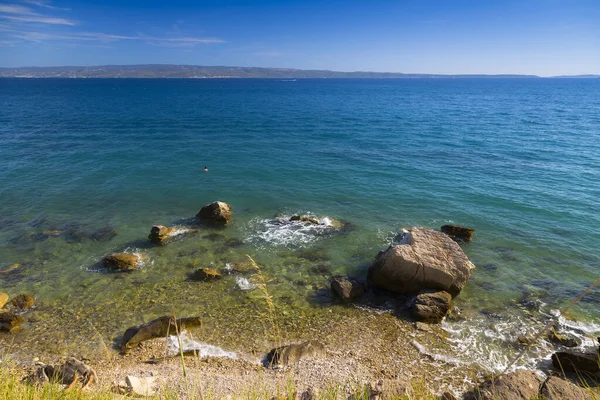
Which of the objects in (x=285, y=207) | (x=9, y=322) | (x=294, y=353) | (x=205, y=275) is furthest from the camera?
(x=285, y=207)

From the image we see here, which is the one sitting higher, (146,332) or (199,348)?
(146,332)

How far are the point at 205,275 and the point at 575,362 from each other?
15.8 m

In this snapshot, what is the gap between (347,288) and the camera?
53.5 feet

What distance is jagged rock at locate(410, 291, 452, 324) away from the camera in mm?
14859

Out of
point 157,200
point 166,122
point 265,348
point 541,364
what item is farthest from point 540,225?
point 166,122

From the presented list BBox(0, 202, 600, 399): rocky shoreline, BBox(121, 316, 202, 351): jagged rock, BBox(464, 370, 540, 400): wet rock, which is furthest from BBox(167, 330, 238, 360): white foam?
BBox(464, 370, 540, 400): wet rock

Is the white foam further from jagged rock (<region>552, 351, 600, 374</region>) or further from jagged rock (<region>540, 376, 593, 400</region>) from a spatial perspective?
jagged rock (<region>552, 351, 600, 374</region>)

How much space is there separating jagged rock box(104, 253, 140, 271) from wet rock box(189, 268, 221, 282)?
345 cm

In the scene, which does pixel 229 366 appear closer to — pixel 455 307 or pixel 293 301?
pixel 293 301

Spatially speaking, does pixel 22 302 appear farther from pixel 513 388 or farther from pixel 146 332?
pixel 513 388

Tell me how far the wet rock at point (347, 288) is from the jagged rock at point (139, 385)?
8.59 metres

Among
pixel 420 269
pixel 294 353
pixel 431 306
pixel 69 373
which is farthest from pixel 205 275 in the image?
pixel 431 306

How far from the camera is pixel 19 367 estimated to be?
11695 mm

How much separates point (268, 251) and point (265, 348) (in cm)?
769
